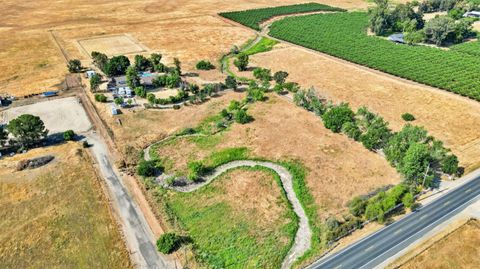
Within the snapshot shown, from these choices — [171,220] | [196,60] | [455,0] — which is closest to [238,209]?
[171,220]

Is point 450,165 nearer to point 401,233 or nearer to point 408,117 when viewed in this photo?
point 401,233

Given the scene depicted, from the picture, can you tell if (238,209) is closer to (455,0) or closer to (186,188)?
(186,188)

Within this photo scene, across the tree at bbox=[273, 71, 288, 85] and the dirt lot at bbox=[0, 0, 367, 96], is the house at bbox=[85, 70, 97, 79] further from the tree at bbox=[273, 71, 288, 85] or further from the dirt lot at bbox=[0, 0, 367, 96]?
the tree at bbox=[273, 71, 288, 85]

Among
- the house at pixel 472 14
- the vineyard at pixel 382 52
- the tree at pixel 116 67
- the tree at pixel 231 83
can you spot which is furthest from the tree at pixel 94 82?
the house at pixel 472 14

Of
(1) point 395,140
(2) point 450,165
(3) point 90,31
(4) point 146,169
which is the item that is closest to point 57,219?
(4) point 146,169

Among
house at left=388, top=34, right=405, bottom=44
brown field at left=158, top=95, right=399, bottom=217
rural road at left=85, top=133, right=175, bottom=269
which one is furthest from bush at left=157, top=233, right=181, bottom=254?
house at left=388, top=34, right=405, bottom=44

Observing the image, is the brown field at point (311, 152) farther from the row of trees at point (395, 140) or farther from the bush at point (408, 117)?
the bush at point (408, 117)
